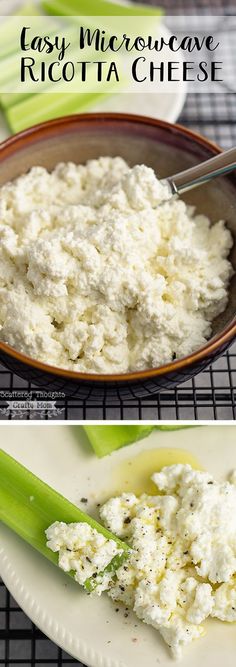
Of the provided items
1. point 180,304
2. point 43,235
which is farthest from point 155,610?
point 43,235

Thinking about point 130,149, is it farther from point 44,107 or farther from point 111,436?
point 111,436

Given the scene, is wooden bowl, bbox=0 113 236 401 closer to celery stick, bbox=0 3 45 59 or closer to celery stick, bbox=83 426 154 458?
celery stick, bbox=83 426 154 458

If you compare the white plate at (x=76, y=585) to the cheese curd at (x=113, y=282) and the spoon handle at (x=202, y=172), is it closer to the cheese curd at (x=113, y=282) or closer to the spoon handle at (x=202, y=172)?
the cheese curd at (x=113, y=282)

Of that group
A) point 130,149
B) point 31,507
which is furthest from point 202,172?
point 31,507

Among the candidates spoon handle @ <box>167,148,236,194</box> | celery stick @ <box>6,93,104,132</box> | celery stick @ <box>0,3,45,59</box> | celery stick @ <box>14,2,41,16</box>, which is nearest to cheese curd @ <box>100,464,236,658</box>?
spoon handle @ <box>167,148,236,194</box>

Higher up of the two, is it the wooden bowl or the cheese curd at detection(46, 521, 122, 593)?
the wooden bowl
